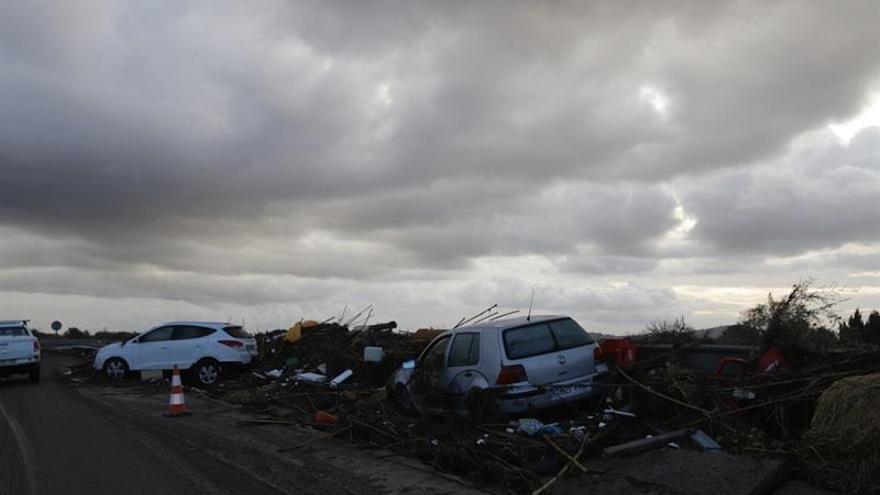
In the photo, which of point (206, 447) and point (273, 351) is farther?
point (273, 351)

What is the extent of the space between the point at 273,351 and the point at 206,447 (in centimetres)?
1218

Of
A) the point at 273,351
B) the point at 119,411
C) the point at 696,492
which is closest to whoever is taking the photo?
the point at 696,492

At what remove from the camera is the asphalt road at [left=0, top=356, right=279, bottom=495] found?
7.88 m

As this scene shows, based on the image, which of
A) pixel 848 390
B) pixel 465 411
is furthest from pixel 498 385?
pixel 848 390

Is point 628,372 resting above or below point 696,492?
above

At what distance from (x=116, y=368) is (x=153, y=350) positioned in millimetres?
1532

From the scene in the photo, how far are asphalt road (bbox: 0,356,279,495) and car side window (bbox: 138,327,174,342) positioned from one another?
6.04 meters

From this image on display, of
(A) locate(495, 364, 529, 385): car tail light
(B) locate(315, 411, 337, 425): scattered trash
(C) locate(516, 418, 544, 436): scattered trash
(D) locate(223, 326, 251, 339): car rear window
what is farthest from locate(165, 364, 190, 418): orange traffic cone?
(C) locate(516, 418, 544, 436): scattered trash

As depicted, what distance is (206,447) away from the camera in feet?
34.1

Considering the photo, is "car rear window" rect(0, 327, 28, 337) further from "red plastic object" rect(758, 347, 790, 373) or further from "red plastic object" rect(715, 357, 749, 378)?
"red plastic object" rect(758, 347, 790, 373)

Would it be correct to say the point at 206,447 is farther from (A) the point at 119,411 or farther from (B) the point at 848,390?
(B) the point at 848,390

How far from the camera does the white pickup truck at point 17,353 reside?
21328 mm

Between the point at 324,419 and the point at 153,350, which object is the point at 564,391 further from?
the point at 153,350

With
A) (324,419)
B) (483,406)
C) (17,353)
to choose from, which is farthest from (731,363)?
(17,353)
